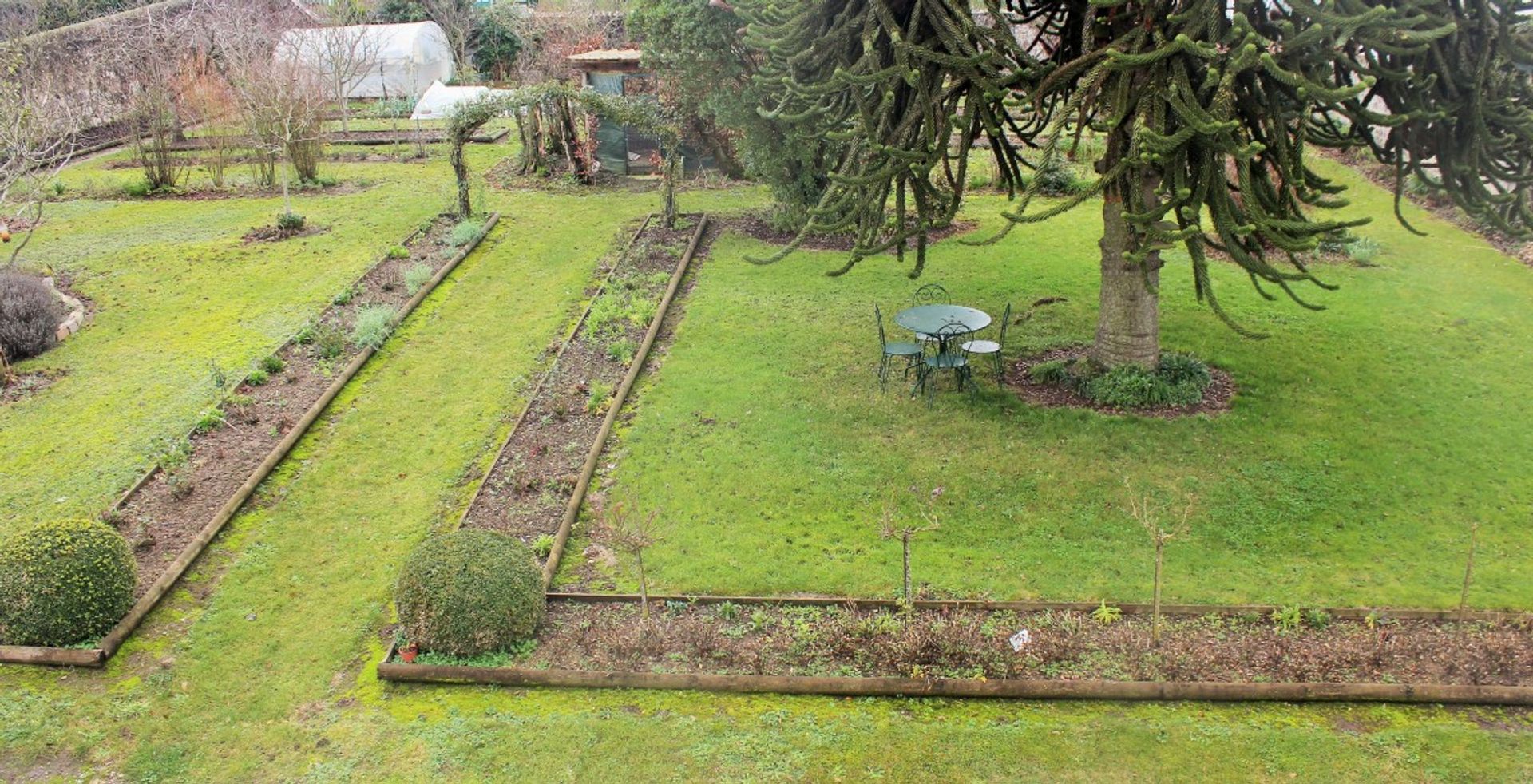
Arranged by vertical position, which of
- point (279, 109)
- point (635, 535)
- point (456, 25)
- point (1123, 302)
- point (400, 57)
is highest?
point (456, 25)

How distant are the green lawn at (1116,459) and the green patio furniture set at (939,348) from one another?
1.29 ft

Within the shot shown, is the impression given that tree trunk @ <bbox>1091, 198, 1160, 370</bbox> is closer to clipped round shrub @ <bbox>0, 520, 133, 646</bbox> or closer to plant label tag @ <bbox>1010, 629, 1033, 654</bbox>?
plant label tag @ <bbox>1010, 629, 1033, 654</bbox>

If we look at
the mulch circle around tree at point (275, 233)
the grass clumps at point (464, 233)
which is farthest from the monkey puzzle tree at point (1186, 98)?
the mulch circle around tree at point (275, 233)

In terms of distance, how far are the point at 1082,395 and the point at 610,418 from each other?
5.21 metres

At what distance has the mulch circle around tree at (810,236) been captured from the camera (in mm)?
17672

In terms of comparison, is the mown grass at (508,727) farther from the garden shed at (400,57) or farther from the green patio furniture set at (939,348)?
the garden shed at (400,57)

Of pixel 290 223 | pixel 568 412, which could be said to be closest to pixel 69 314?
pixel 290 223

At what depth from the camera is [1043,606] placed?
27.7 ft

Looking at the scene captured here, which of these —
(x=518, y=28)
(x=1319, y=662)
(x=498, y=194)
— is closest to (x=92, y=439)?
(x=498, y=194)

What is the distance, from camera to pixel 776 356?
13281 mm

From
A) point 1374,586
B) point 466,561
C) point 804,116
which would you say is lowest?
point 1374,586

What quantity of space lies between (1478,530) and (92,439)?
13.8 metres

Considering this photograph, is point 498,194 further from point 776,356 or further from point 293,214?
point 776,356

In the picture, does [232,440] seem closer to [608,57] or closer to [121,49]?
[608,57]
